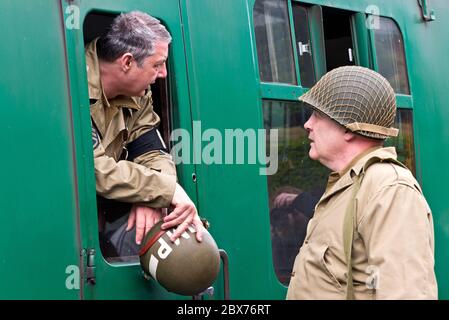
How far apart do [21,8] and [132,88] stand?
0.55m

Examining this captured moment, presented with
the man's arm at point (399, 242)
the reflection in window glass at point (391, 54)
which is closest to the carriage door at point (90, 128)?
the man's arm at point (399, 242)

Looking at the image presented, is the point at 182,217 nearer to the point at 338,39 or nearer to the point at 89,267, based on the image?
the point at 89,267

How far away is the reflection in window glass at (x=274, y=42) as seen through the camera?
3840mm

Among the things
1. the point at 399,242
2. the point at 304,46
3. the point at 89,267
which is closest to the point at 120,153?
the point at 89,267

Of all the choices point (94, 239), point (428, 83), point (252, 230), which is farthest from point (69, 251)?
point (428, 83)

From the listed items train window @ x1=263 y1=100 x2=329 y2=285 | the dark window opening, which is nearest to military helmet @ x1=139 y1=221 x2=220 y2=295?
train window @ x1=263 y1=100 x2=329 y2=285

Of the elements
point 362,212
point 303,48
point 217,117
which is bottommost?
point 362,212

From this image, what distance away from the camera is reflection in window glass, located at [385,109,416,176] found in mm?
4602

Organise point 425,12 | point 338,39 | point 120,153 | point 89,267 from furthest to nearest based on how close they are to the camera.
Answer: point 425,12, point 338,39, point 120,153, point 89,267

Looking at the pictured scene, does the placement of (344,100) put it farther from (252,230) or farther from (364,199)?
(252,230)

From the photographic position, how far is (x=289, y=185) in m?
3.92

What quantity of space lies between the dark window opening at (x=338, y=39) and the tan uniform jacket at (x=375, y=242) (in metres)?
1.77

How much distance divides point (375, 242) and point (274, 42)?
162 cm

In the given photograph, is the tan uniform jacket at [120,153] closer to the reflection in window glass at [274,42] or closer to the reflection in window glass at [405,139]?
the reflection in window glass at [274,42]
